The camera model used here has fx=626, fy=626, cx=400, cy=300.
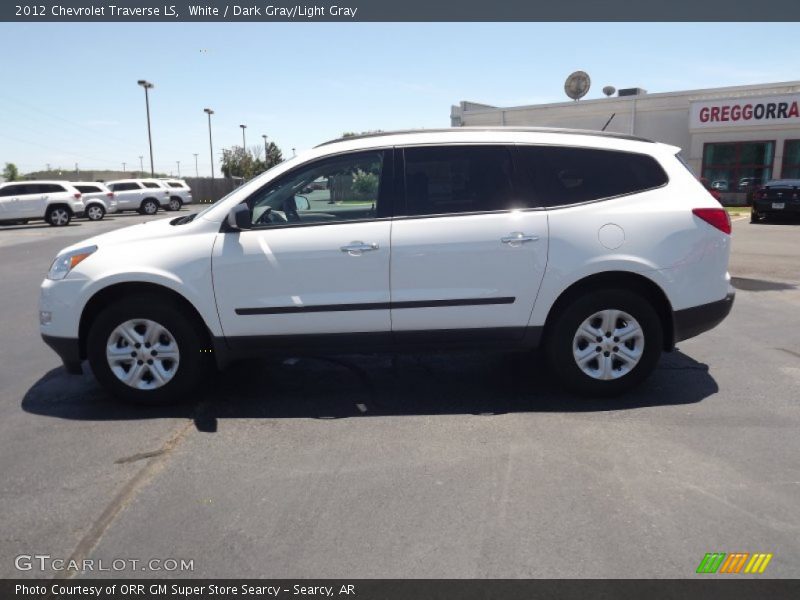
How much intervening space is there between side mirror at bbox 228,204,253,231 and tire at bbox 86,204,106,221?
27625 mm

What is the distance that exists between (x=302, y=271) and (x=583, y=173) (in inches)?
86.2

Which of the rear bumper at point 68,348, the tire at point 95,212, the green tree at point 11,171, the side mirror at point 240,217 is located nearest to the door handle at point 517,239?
the side mirror at point 240,217

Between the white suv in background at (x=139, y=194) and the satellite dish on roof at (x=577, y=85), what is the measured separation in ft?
72.7

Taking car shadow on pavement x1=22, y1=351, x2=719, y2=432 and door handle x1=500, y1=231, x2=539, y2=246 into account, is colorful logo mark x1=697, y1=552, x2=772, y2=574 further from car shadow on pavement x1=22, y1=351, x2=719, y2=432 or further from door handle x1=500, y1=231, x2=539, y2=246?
door handle x1=500, y1=231, x2=539, y2=246

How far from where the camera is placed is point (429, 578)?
2.61 meters

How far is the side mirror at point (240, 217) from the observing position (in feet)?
14.3

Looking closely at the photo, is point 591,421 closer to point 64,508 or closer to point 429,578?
point 429,578

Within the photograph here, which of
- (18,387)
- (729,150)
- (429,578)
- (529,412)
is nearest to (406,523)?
(429,578)

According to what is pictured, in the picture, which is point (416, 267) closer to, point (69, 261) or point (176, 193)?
point (69, 261)

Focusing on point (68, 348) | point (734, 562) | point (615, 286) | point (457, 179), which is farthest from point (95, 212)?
point (734, 562)

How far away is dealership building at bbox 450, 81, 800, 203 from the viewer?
2697cm

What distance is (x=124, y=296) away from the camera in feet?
14.9

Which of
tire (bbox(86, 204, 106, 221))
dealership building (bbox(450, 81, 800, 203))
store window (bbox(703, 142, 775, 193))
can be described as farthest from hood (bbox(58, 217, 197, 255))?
store window (bbox(703, 142, 775, 193))

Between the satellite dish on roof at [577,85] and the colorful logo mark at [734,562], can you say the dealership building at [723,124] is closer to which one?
the satellite dish on roof at [577,85]
